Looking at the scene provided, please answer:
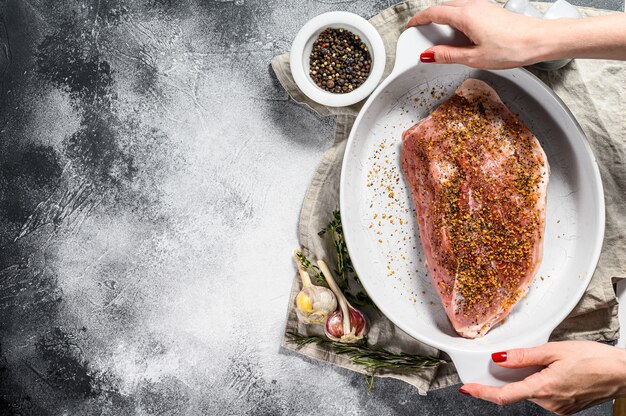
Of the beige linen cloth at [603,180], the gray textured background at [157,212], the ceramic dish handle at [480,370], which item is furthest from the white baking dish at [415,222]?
the gray textured background at [157,212]

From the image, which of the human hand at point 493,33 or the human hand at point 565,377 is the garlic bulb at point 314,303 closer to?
the human hand at point 565,377

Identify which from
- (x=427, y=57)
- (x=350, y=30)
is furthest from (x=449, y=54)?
(x=350, y=30)

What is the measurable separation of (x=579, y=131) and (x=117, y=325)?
180 cm

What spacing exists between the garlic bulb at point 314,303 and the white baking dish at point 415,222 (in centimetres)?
17

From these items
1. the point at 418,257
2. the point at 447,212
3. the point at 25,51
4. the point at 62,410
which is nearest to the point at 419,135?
the point at 447,212

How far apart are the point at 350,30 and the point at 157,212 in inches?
38.7

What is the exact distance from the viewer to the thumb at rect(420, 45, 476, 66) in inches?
66.7

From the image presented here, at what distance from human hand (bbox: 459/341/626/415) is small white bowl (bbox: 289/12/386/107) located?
38.2 inches

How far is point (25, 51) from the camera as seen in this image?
7.03 ft

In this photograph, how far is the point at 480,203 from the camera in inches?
71.1

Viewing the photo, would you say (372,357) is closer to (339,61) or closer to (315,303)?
(315,303)

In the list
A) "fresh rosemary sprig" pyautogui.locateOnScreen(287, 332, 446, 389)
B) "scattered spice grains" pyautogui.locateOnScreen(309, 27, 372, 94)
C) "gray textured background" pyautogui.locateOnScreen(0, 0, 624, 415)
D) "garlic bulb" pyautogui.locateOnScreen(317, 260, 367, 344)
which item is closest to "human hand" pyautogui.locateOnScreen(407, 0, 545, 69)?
"scattered spice grains" pyautogui.locateOnScreen(309, 27, 372, 94)

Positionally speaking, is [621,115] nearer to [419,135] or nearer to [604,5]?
[604,5]

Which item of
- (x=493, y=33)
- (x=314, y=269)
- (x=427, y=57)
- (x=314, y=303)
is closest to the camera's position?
(x=493, y=33)
